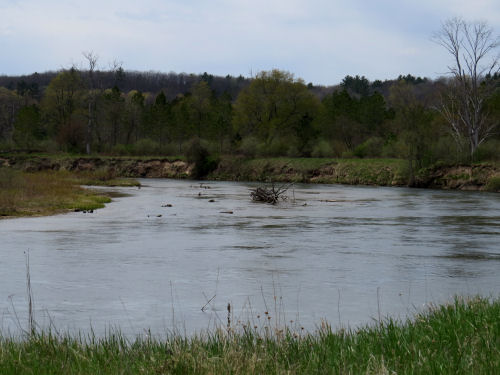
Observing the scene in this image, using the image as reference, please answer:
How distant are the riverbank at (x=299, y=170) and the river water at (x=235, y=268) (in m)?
30.9

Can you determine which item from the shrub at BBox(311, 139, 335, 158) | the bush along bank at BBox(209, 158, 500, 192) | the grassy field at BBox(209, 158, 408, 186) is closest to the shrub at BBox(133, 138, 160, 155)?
the bush along bank at BBox(209, 158, 500, 192)

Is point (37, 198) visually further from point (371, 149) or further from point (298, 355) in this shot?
point (371, 149)

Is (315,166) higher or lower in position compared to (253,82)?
lower

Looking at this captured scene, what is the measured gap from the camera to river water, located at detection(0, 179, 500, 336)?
12.3m

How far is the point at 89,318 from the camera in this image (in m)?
11.9

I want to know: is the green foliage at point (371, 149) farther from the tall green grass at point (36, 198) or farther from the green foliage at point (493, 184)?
the tall green grass at point (36, 198)

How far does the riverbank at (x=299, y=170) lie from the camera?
64.6 m

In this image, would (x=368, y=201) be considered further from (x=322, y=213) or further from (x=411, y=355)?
(x=411, y=355)

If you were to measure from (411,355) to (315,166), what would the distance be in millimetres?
77473

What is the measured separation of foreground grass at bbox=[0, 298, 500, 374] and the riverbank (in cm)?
5530

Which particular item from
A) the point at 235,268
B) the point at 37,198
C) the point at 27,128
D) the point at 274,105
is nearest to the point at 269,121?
the point at 274,105

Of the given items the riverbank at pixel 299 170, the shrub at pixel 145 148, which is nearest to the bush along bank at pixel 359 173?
the riverbank at pixel 299 170

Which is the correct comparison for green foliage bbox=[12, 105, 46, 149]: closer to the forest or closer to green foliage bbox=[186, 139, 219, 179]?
the forest

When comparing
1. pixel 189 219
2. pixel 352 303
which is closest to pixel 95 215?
pixel 189 219
